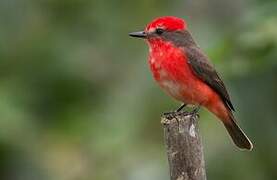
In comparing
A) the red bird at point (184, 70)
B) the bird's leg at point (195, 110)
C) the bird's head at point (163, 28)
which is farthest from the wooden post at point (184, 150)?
the bird's head at point (163, 28)

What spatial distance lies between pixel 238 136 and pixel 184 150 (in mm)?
1909

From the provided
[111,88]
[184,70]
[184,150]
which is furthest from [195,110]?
[111,88]

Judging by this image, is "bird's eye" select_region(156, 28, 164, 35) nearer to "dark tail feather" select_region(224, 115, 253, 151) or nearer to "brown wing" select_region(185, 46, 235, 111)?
"brown wing" select_region(185, 46, 235, 111)

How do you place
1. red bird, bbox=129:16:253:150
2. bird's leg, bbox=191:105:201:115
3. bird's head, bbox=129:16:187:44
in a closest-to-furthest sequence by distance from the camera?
bird's leg, bbox=191:105:201:115, red bird, bbox=129:16:253:150, bird's head, bbox=129:16:187:44

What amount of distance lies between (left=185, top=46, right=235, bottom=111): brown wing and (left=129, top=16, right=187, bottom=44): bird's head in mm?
181

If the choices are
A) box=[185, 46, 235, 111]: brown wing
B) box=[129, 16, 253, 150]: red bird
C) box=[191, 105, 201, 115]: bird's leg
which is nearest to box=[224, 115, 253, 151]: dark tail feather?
box=[129, 16, 253, 150]: red bird

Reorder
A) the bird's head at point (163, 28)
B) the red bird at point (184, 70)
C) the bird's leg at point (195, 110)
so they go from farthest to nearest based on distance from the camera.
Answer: the bird's head at point (163, 28)
the red bird at point (184, 70)
the bird's leg at point (195, 110)

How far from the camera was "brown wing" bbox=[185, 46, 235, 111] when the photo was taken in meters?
7.67

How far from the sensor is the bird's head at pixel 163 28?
762cm

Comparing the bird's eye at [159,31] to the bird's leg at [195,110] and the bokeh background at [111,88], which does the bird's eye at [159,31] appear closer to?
the bokeh background at [111,88]

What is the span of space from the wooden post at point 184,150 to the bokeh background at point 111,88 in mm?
1435

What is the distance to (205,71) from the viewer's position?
774 cm

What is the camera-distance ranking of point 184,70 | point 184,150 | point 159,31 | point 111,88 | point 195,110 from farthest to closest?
point 111,88 → point 159,31 → point 184,70 → point 195,110 → point 184,150

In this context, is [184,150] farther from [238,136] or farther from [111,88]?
[111,88]
